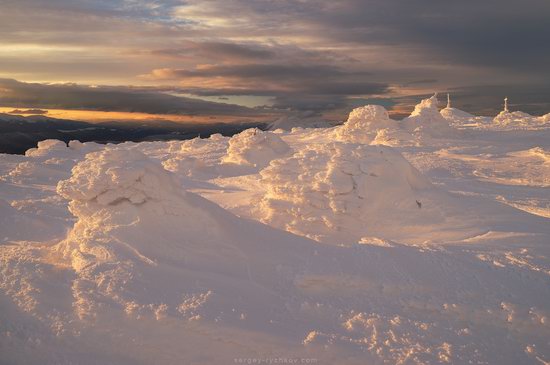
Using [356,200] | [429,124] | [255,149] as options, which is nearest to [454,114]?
[429,124]

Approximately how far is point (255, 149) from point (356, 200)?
19983mm

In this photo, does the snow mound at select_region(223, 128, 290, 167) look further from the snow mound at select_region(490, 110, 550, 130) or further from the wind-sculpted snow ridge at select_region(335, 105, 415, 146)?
the snow mound at select_region(490, 110, 550, 130)

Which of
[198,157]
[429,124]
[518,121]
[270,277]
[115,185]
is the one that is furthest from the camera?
[518,121]

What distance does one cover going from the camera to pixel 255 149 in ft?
119

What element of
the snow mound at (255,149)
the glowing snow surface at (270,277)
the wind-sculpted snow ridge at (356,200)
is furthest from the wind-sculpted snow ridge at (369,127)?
the glowing snow surface at (270,277)

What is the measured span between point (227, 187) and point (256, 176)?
2.67 meters

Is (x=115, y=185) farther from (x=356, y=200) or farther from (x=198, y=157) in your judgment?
(x=198, y=157)

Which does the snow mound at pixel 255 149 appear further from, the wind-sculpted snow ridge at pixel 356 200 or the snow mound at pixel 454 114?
the snow mound at pixel 454 114

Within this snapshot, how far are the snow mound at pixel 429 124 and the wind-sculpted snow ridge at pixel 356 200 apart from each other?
70.7ft

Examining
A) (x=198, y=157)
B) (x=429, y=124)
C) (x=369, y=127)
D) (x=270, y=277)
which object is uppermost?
(x=429, y=124)

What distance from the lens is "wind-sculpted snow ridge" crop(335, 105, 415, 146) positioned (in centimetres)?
3812

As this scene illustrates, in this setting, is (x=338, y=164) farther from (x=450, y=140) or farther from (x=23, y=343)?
(x=450, y=140)

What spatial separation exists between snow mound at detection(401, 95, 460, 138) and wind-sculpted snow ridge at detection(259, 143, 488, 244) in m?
21.6

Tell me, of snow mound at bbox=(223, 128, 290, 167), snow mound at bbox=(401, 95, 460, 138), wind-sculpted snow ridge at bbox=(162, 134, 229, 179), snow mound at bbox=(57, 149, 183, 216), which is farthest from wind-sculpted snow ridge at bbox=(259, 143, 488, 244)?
snow mound at bbox=(401, 95, 460, 138)
